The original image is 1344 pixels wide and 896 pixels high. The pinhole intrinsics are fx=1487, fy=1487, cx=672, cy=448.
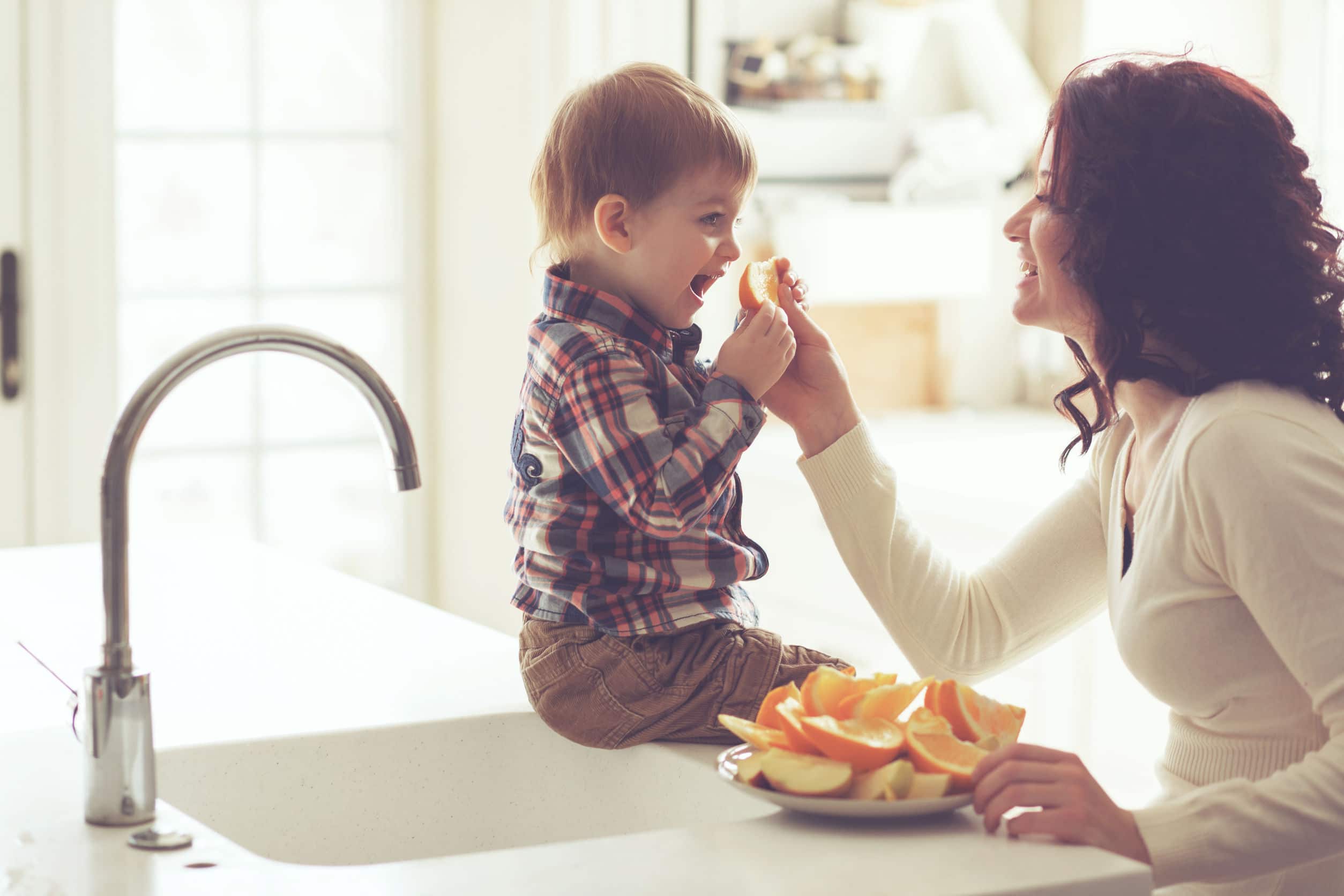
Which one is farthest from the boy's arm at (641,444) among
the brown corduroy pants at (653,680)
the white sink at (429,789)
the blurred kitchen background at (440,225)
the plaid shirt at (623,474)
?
the blurred kitchen background at (440,225)

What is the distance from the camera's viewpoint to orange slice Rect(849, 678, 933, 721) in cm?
97

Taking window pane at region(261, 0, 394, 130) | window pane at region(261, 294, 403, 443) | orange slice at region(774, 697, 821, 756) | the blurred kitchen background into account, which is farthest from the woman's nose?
window pane at region(261, 0, 394, 130)

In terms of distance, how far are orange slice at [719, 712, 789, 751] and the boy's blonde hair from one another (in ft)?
1.43

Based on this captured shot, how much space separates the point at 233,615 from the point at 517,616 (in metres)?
1.91

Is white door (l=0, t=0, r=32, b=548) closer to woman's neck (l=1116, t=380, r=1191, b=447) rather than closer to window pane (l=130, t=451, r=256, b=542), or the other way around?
window pane (l=130, t=451, r=256, b=542)

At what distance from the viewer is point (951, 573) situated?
1.40 meters

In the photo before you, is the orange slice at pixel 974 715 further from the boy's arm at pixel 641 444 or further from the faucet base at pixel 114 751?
the faucet base at pixel 114 751

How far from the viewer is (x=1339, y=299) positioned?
1.17 meters

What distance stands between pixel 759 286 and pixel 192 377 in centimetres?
241

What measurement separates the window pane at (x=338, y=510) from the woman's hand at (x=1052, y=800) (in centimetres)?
288

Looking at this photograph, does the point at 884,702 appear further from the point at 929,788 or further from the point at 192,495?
the point at 192,495

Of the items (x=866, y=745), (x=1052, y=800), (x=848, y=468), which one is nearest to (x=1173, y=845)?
(x=1052, y=800)

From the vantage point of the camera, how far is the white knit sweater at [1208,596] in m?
0.96

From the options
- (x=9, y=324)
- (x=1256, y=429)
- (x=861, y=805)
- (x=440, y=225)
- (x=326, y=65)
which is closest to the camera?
(x=861, y=805)
